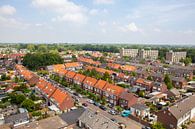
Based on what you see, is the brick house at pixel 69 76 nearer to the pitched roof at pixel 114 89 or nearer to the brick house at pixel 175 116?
the pitched roof at pixel 114 89

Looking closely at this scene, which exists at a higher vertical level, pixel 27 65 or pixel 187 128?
pixel 27 65

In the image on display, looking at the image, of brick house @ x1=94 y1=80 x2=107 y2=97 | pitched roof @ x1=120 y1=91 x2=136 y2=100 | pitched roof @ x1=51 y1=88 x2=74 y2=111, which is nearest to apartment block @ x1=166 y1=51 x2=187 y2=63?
brick house @ x1=94 y1=80 x2=107 y2=97

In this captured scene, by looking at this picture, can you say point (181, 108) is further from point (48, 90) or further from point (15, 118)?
point (15, 118)

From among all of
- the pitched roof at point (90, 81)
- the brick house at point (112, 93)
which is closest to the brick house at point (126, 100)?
the brick house at point (112, 93)

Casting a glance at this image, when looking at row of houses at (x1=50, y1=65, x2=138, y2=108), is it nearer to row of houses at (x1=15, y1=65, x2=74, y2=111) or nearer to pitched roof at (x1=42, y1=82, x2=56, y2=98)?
row of houses at (x1=15, y1=65, x2=74, y2=111)

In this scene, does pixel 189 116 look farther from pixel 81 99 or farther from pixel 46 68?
pixel 46 68

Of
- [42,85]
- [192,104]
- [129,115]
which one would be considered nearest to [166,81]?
[192,104]
